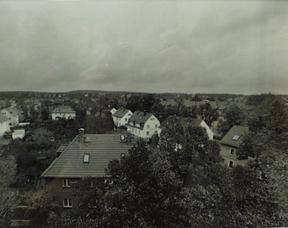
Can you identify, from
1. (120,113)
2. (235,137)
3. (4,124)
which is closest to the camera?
(4,124)

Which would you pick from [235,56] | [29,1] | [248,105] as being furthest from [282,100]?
[29,1]

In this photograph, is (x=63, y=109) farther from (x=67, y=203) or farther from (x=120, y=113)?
(x=67, y=203)

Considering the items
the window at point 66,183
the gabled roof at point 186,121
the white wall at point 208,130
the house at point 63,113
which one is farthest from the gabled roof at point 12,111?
the white wall at point 208,130

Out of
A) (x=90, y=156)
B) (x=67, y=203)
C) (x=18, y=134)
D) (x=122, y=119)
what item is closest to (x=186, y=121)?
(x=122, y=119)

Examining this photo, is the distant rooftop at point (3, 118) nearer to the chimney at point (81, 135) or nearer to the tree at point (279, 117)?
the chimney at point (81, 135)

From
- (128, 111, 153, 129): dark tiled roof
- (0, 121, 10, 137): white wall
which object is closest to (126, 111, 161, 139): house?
(128, 111, 153, 129): dark tiled roof

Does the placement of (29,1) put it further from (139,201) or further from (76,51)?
(139,201)
